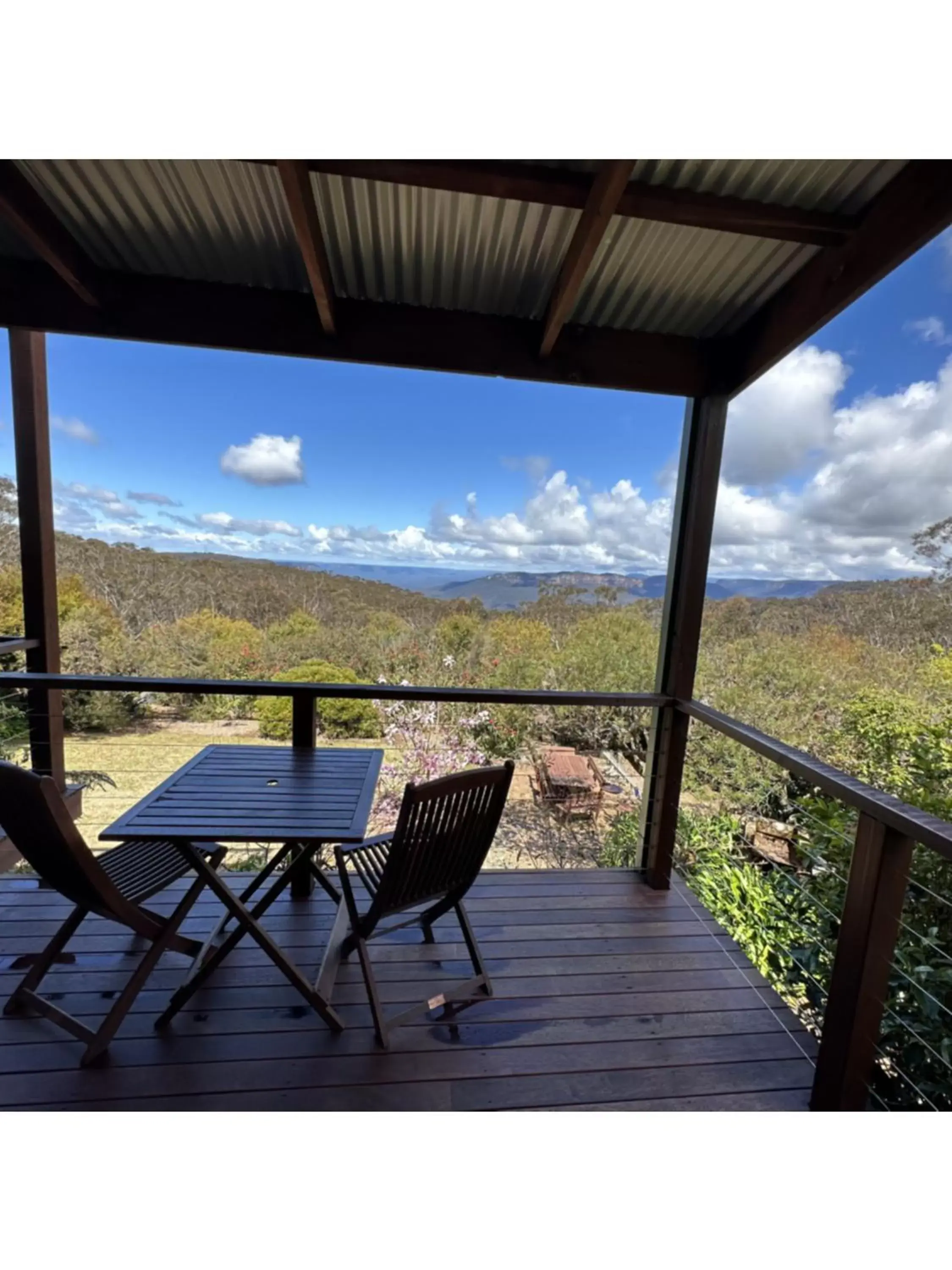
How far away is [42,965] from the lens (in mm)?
1687

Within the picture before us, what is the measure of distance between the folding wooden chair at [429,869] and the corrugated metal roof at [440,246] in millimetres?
1902

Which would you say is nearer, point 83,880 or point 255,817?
point 83,880

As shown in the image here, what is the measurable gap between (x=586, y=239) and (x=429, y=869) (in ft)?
6.93

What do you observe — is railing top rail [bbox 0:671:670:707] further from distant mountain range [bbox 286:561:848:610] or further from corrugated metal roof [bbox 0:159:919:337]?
Result: distant mountain range [bbox 286:561:848:610]

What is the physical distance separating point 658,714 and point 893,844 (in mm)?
1406

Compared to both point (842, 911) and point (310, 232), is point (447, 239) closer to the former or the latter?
point (310, 232)

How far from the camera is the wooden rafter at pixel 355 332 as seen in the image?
213 cm

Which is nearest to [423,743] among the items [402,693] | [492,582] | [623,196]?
[492,582]

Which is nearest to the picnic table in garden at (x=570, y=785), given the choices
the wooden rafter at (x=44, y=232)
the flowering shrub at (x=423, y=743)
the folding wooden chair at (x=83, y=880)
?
the flowering shrub at (x=423, y=743)

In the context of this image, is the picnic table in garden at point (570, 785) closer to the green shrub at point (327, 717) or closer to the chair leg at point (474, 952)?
the green shrub at point (327, 717)

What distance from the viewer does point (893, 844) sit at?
1349mm
